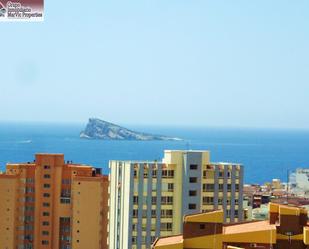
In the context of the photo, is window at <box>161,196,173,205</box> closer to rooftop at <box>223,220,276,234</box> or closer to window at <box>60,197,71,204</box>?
window at <box>60,197,71,204</box>

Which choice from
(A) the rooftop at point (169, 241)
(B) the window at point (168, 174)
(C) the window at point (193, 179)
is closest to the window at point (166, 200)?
(B) the window at point (168, 174)

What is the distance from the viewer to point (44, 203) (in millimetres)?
25656

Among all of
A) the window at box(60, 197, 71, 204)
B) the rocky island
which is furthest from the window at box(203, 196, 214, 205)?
the rocky island

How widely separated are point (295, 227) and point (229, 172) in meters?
9.97

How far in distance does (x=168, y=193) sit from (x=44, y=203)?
7775 mm

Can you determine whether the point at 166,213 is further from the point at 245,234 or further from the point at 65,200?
the point at 245,234

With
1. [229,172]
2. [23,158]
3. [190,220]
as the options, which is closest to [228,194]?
[229,172]

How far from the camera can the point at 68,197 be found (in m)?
25.5

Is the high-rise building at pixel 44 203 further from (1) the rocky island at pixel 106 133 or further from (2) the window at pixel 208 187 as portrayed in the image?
(1) the rocky island at pixel 106 133

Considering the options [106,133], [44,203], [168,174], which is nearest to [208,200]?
[168,174]

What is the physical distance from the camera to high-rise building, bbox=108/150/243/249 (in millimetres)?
18766

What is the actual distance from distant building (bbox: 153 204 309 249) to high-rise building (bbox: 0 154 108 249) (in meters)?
15.6

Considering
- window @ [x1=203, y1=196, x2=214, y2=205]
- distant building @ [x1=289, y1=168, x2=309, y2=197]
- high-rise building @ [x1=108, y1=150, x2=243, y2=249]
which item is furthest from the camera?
distant building @ [x1=289, y1=168, x2=309, y2=197]

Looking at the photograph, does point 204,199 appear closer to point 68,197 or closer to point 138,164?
point 138,164
